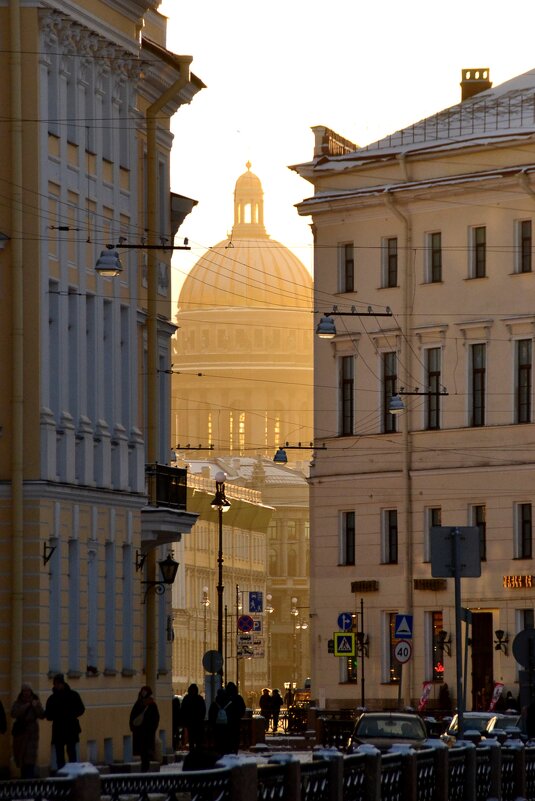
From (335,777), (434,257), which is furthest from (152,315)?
(434,257)

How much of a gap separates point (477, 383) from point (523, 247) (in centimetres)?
413

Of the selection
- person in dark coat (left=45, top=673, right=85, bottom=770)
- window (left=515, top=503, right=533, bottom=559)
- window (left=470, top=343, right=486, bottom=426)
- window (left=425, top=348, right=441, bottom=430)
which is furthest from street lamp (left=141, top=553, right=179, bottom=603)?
window (left=425, top=348, right=441, bottom=430)

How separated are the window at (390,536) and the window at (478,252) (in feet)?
23.6

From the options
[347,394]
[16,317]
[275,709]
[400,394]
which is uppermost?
[347,394]

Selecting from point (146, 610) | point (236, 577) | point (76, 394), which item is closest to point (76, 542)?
point (76, 394)

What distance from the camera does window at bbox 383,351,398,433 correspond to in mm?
77938

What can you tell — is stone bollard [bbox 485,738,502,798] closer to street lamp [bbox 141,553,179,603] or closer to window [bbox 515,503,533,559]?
street lamp [bbox 141,553,179,603]

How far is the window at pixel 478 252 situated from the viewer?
2990 inches

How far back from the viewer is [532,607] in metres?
73.2

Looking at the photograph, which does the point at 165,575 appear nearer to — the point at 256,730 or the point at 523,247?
the point at 256,730

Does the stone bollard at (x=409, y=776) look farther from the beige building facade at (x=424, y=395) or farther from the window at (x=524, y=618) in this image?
the window at (x=524, y=618)

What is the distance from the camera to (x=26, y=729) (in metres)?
35.1

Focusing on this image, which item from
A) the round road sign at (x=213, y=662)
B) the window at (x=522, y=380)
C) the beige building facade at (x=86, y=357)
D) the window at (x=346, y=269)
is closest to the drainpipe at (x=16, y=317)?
the beige building facade at (x=86, y=357)

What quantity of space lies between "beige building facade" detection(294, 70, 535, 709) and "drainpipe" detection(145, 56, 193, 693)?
73.7 feet
